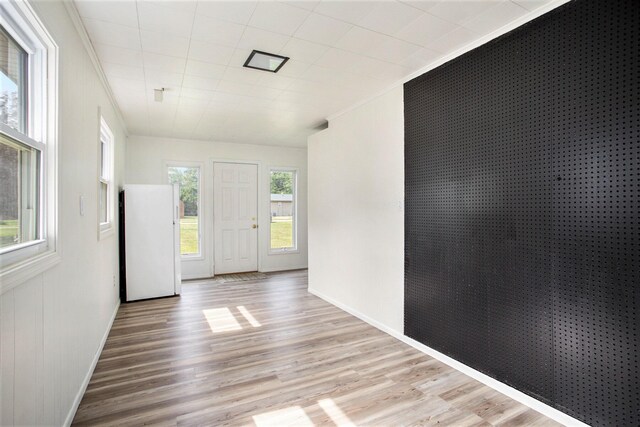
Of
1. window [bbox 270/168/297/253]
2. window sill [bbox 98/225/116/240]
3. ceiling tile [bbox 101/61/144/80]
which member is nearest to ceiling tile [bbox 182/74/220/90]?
ceiling tile [bbox 101/61/144/80]

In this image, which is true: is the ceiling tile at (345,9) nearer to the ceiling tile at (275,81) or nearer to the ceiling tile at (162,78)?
the ceiling tile at (275,81)

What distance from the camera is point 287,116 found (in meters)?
4.60

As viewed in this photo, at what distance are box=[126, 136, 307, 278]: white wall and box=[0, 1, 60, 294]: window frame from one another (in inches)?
173

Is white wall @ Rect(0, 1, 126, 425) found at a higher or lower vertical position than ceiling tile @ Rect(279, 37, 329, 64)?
lower

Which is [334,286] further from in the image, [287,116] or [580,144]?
[580,144]

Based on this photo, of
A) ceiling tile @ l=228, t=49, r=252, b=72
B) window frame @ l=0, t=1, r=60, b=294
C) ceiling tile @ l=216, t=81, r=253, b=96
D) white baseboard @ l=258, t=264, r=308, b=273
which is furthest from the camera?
white baseboard @ l=258, t=264, r=308, b=273

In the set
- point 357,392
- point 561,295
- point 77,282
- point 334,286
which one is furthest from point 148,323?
point 561,295

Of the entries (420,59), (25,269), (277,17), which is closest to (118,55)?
(277,17)

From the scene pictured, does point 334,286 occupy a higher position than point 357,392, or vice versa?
point 334,286

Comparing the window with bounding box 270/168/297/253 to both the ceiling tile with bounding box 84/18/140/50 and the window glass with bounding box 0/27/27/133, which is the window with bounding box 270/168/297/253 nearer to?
the ceiling tile with bounding box 84/18/140/50

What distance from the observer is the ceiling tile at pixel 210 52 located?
2.57 m

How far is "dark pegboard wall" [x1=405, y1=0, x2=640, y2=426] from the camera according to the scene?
69.5 inches

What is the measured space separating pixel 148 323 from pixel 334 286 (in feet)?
7.48

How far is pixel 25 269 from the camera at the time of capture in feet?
4.40
